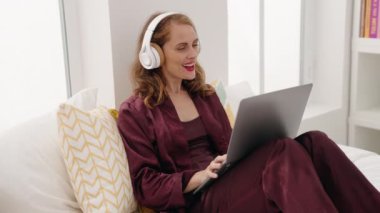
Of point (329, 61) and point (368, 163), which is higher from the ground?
point (329, 61)

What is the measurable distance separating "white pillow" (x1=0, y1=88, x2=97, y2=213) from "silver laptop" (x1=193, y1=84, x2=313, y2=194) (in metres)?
0.36

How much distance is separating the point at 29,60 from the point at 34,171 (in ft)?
1.76

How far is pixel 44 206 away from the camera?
1253 millimetres

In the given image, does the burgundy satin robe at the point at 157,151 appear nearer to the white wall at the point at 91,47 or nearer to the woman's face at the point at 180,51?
the woman's face at the point at 180,51

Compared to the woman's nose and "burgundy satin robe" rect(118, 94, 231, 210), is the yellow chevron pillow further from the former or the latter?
the woman's nose

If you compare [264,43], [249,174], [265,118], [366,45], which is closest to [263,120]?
[265,118]

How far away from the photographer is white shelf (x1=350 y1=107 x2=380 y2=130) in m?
2.58

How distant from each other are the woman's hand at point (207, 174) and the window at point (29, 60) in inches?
25.3

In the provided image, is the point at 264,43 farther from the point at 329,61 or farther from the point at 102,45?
the point at 102,45

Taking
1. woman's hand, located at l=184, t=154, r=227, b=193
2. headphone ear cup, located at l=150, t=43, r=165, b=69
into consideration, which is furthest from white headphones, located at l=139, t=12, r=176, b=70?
woman's hand, located at l=184, t=154, r=227, b=193

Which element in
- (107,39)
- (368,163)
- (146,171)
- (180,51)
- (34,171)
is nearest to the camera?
(34,171)

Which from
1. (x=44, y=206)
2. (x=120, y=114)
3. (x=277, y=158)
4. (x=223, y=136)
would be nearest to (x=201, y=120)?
(x=223, y=136)

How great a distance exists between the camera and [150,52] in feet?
4.90

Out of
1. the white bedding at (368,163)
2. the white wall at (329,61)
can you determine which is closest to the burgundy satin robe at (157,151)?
the white bedding at (368,163)
